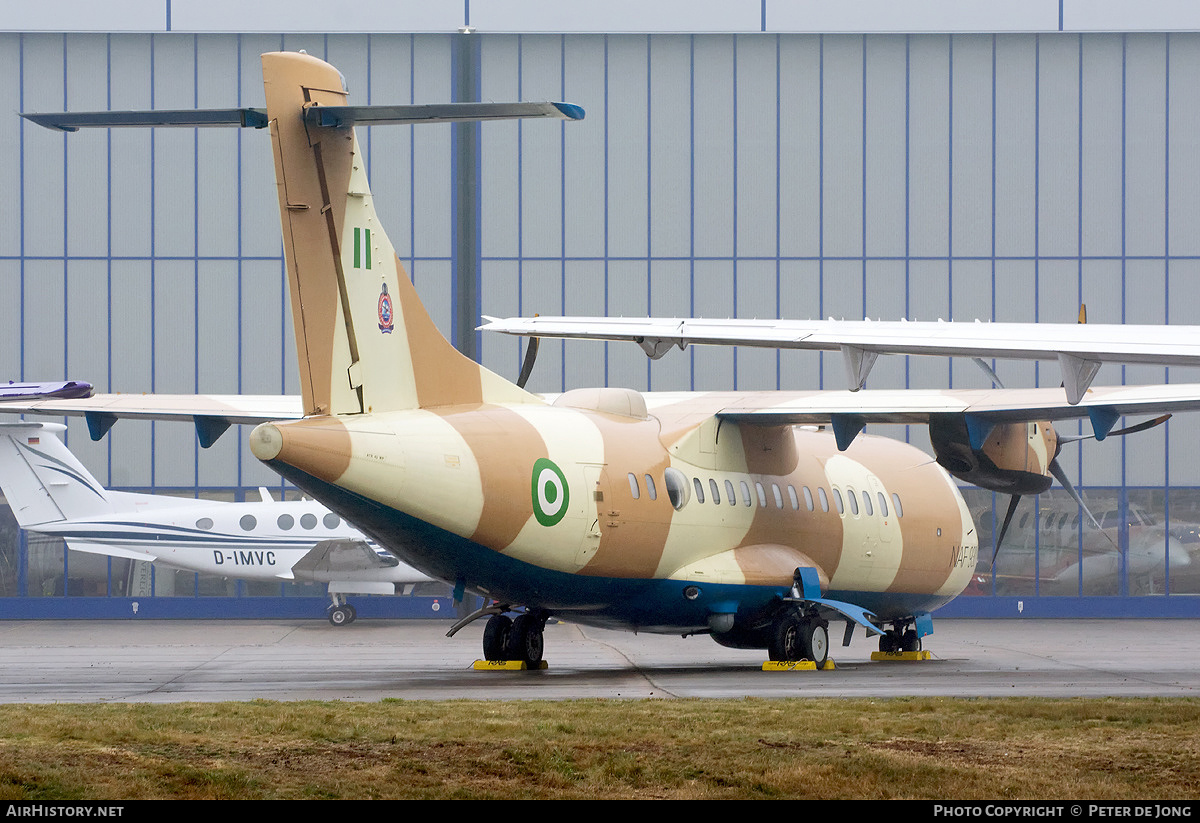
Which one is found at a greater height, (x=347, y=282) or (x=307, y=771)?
(x=347, y=282)

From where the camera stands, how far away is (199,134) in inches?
1484

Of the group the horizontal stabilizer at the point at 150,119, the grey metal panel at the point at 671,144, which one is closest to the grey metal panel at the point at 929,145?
the grey metal panel at the point at 671,144

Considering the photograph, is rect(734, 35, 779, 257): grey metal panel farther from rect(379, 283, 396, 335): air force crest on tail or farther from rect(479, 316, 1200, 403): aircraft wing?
rect(479, 316, 1200, 403): aircraft wing

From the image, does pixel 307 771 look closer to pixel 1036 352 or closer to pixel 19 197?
pixel 1036 352

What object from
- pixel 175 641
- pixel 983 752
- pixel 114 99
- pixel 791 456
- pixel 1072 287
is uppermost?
pixel 114 99

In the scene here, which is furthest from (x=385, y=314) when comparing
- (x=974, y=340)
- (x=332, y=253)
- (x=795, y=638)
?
(x=795, y=638)

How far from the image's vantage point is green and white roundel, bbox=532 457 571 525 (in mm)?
15914

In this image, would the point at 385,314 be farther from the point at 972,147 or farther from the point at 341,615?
the point at 972,147

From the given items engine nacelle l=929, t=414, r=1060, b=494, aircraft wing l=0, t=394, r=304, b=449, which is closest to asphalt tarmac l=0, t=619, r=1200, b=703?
engine nacelle l=929, t=414, r=1060, b=494

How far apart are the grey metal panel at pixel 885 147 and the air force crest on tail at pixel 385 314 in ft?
81.1

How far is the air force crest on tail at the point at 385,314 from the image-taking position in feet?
49.1

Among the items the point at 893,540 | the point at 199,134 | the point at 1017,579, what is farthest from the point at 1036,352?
the point at 199,134

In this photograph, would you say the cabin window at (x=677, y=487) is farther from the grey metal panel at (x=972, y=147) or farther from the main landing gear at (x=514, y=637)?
the grey metal panel at (x=972, y=147)

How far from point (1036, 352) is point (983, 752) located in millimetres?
3297
